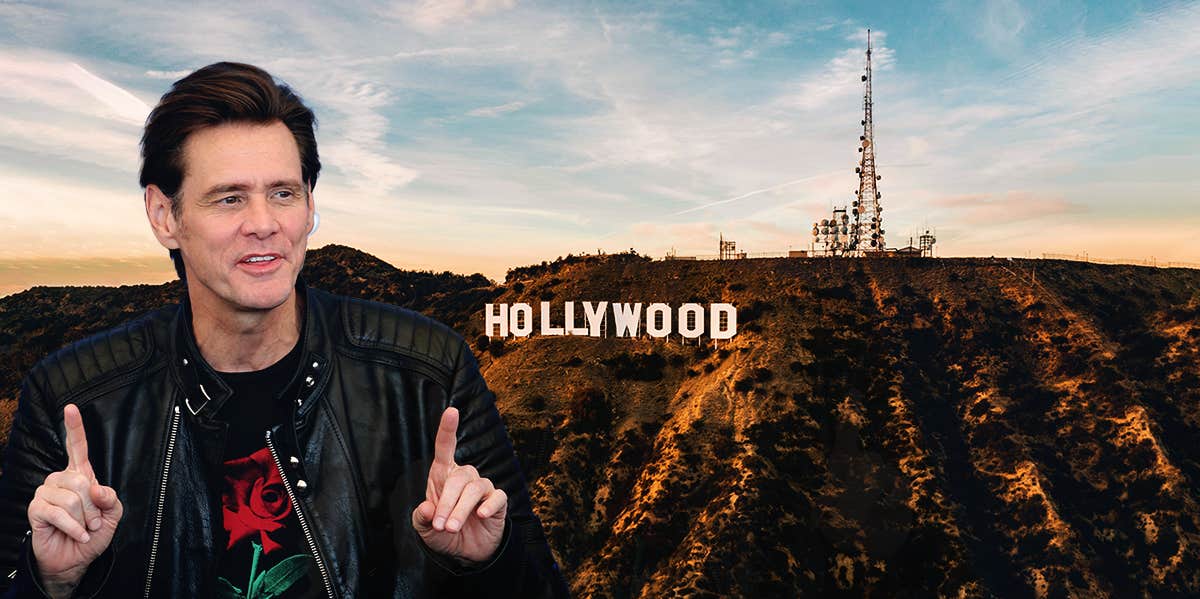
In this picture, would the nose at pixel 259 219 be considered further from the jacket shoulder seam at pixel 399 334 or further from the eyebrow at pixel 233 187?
→ the jacket shoulder seam at pixel 399 334

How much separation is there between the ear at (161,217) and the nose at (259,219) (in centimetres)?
56

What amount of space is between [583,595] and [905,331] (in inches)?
1710

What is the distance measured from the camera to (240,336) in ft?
14.7

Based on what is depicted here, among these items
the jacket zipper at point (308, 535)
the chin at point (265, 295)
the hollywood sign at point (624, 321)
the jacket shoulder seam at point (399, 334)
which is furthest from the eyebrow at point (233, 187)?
the hollywood sign at point (624, 321)

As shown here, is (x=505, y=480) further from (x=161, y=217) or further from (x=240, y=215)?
(x=161, y=217)

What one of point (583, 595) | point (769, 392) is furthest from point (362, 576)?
point (769, 392)

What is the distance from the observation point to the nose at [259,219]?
414cm

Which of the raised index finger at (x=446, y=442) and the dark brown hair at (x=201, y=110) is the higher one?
the dark brown hair at (x=201, y=110)

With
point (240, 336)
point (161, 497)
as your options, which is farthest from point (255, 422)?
point (161, 497)

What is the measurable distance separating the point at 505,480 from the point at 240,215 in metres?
2.27

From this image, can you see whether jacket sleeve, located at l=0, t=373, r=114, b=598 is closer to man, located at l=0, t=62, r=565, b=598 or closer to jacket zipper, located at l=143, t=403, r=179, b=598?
man, located at l=0, t=62, r=565, b=598

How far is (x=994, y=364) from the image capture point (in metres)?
67.9

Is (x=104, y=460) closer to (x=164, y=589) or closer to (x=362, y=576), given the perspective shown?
(x=164, y=589)

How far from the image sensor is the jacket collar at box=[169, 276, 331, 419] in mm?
4402
